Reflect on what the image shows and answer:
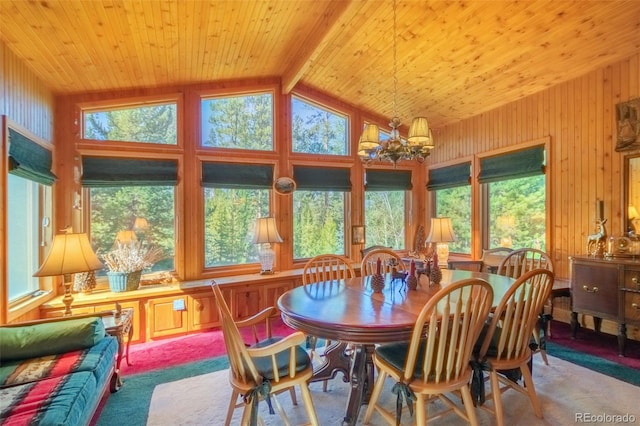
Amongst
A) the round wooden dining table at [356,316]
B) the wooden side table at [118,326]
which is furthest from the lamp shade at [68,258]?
the round wooden dining table at [356,316]

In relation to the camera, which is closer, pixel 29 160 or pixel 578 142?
pixel 29 160

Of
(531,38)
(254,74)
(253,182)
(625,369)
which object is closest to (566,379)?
(625,369)

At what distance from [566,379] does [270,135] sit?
4.15m

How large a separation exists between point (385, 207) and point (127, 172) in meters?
3.77

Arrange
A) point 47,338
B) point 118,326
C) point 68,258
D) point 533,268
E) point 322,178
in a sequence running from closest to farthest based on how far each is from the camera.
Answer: point 47,338
point 68,258
point 118,326
point 533,268
point 322,178

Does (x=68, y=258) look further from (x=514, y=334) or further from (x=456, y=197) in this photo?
(x=456, y=197)

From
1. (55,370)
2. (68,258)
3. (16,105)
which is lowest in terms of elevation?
(55,370)

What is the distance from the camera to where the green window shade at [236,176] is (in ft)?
13.9

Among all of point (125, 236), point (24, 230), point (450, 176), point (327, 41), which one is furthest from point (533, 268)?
point (24, 230)

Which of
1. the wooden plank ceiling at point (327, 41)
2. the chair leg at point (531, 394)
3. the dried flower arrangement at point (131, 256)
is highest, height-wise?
the wooden plank ceiling at point (327, 41)

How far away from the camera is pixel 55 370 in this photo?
1.87 meters

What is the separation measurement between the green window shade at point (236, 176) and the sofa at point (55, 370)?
228 cm

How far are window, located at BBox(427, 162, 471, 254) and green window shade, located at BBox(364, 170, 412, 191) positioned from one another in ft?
1.30

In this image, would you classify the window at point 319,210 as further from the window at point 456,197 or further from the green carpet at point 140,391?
the green carpet at point 140,391
